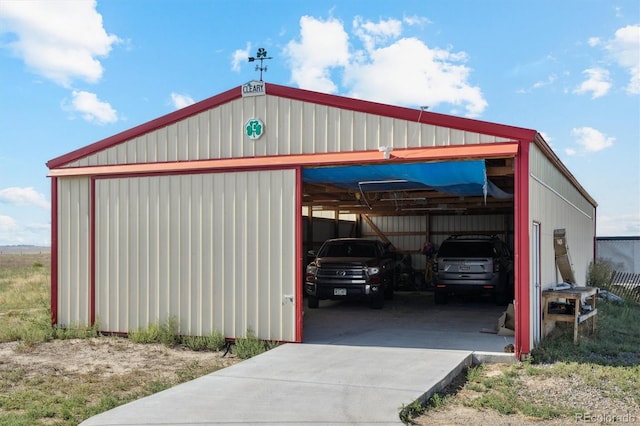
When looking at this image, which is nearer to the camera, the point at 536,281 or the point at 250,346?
the point at 536,281

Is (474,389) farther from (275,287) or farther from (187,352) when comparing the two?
(187,352)

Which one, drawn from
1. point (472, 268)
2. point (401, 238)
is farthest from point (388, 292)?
point (401, 238)

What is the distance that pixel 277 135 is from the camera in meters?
10.5

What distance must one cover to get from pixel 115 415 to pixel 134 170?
6147 mm

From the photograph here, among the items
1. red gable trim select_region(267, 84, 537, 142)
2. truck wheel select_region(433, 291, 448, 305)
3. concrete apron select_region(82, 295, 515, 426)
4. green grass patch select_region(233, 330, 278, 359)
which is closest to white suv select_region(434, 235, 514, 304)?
truck wheel select_region(433, 291, 448, 305)

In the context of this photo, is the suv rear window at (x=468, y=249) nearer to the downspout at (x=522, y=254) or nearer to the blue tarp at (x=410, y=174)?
the blue tarp at (x=410, y=174)

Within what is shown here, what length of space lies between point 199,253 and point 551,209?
6859 mm

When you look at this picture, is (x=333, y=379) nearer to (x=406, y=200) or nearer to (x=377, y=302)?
(x=377, y=302)

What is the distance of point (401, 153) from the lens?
9703 millimetres

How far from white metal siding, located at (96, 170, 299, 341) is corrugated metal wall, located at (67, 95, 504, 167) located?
0.45m

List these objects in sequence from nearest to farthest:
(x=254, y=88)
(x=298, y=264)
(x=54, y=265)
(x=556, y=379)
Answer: (x=556, y=379)
(x=298, y=264)
(x=254, y=88)
(x=54, y=265)

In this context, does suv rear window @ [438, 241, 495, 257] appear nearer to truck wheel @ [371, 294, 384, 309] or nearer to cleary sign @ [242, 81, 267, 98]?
truck wheel @ [371, 294, 384, 309]

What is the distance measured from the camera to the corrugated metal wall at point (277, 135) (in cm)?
976

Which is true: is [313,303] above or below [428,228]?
below
